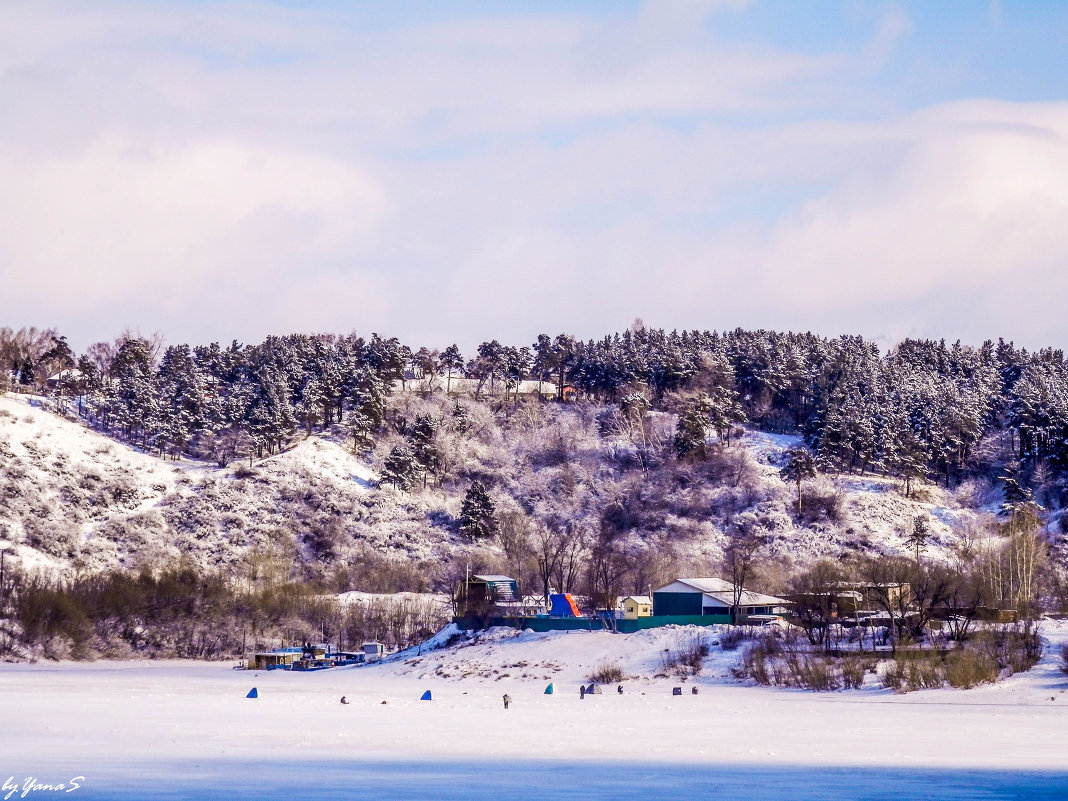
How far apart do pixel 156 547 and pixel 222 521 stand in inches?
283

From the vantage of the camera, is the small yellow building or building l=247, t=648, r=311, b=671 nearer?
building l=247, t=648, r=311, b=671

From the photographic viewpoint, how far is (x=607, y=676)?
63.6 metres

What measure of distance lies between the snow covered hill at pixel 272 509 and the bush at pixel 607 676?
162ft

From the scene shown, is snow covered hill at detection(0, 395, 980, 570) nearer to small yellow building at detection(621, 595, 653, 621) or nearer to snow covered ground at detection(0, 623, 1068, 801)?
small yellow building at detection(621, 595, 653, 621)

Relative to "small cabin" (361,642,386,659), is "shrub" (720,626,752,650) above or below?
above

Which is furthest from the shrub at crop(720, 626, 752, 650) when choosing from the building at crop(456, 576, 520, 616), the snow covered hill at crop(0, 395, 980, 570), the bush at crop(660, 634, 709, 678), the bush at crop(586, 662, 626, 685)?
the snow covered hill at crop(0, 395, 980, 570)

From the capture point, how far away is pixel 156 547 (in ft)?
360

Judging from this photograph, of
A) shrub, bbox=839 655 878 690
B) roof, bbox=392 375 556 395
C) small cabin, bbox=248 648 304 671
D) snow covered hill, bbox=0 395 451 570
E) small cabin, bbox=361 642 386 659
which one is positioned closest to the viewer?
shrub, bbox=839 655 878 690

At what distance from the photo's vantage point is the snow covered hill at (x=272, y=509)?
363 feet

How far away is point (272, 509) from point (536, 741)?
8513cm

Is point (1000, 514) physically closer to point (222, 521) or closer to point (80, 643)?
point (222, 521)

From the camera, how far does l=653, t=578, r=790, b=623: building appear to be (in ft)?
260

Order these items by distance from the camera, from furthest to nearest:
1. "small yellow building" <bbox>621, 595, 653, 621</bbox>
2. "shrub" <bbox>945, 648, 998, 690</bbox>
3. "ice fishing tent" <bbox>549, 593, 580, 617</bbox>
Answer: "ice fishing tent" <bbox>549, 593, 580, 617</bbox>
"small yellow building" <bbox>621, 595, 653, 621</bbox>
"shrub" <bbox>945, 648, 998, 690</bbox>

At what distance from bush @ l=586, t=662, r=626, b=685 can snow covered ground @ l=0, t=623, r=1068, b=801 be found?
3.27 feet
